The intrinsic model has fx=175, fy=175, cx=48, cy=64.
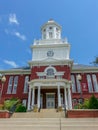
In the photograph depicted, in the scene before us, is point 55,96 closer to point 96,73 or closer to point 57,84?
point 57,84

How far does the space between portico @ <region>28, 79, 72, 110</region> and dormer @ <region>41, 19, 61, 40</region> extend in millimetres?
11859

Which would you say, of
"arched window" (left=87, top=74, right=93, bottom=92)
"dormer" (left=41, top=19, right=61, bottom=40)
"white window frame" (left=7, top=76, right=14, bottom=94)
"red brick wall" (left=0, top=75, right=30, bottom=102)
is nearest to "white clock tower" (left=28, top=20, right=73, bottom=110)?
"dormer" (left=41, top=19, right=61, bottom=40)

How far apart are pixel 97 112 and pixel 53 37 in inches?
955

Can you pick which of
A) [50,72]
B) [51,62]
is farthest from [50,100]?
[51,62]

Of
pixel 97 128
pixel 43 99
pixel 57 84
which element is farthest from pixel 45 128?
pixel 43 99

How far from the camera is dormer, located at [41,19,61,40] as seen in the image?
119ft

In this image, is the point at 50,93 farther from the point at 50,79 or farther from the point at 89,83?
the point at 89,83

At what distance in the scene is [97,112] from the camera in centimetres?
1324

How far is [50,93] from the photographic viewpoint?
2884cm

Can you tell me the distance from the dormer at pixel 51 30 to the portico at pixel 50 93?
1186 centimetres

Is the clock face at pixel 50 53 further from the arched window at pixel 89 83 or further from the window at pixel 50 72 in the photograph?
the arched window at pixel 89 83

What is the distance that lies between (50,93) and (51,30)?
1441 cm

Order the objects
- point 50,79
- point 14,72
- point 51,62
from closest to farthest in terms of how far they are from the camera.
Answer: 1. point 50,79
2. point 51,62
3. point 14,72

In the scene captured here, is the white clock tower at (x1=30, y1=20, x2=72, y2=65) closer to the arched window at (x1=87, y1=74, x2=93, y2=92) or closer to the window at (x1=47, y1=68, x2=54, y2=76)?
the window at (x1=47, y1=68, x2=54, y2=76)
